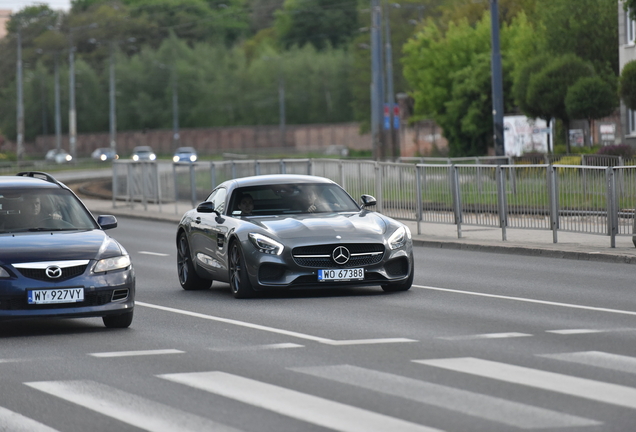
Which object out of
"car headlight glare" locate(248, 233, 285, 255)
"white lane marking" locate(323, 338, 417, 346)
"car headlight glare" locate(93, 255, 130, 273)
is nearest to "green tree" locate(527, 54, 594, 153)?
"car headlight glare" locate(248, 233, 285, 255)

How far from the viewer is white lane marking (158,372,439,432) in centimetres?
733

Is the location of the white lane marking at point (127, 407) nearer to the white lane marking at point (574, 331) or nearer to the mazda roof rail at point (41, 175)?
the white lane marking at point (574, 331)

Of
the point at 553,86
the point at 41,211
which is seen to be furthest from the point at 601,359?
the point at 553,86

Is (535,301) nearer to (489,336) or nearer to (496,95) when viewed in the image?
(489,336)

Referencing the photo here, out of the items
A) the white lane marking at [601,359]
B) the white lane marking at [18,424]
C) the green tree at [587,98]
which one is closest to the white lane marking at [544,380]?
the white lane marking at [601,359]

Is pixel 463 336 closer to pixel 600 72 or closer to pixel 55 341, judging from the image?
pixel 55 341

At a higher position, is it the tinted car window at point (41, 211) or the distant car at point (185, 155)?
the distant car at point (185, 155)

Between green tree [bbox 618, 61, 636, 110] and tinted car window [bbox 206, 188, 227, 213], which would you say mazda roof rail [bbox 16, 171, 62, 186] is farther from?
green tree [bbox 618, 61, 636, 110]

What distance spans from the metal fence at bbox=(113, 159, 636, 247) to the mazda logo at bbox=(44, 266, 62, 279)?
10.5 m

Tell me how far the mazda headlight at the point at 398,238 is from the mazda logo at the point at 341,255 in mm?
520

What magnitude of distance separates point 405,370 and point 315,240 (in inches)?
204

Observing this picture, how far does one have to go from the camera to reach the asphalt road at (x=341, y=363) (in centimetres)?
765

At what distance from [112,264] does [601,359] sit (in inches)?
176

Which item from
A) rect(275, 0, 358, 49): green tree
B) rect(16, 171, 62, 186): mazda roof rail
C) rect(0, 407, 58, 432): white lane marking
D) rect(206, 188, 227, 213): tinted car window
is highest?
rect(275, 0, 358, 49): green tree
